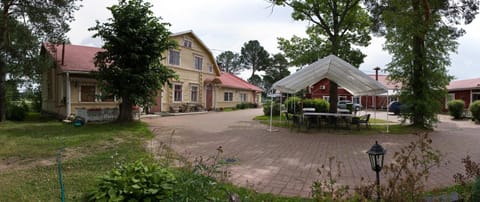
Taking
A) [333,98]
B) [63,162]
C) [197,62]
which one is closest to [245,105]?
[197,62]

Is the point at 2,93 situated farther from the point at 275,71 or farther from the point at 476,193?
the point at 275,71

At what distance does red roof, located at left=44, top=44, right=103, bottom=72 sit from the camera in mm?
14852

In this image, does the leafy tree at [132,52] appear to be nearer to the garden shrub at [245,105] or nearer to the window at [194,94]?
the window at [194,94]

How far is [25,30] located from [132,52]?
643cm

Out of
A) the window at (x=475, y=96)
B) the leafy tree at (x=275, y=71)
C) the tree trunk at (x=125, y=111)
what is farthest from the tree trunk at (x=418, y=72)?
the leafy tree at (x=275, y=71)

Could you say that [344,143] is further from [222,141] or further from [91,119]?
[91,119]

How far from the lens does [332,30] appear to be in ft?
56.2

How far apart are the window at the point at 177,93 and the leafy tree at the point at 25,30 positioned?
27.2 ft

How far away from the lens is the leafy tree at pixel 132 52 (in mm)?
11984

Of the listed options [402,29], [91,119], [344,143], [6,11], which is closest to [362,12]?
[402,29]

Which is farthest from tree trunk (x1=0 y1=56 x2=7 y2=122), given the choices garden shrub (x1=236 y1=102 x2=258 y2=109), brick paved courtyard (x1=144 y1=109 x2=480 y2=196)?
garden shrub (x1=236 y1=102 x2=258 y2=109)

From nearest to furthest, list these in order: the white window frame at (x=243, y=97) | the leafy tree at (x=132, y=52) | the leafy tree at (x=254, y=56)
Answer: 1. the leafy tree at (x=132, y=52)
2. the white window frame at (x=243, y=97)
3. the leafy tree at (x=254, y=56)

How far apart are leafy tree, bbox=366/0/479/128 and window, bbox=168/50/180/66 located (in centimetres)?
1439

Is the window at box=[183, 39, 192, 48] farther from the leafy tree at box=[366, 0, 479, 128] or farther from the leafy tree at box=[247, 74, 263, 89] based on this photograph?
the leafy tree at box=[247, 74, 263, 89]
